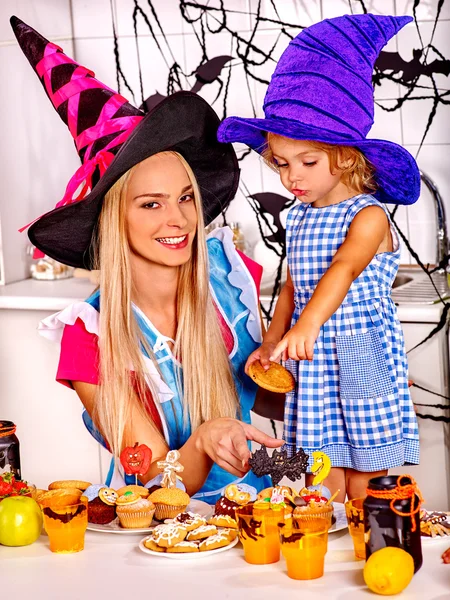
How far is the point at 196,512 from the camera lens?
132cm

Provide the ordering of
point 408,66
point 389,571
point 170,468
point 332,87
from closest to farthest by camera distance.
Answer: point 389,571
point 170,468
point 332,87
point 408,66

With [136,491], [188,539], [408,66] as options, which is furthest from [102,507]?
[408,66]

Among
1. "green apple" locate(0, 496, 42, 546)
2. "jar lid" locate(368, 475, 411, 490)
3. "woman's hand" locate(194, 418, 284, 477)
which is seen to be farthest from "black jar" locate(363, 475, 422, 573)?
"green apple" locate(0, 496, 42, 546)

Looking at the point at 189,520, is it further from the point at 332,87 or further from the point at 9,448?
the point at 332,87

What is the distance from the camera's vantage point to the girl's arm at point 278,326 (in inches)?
65.7

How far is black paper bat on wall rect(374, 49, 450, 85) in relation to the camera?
267cm

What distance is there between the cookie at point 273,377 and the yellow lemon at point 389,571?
596 millimetres

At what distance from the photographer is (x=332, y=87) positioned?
156 centimetres

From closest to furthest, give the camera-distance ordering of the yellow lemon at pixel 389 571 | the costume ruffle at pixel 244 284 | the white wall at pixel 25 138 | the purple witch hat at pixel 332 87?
the yellow lemon at pixel 389 571, the purple witch hat at pixel 332 87, the costume ruffle at pixel 244 284, the white wall at pixel 25 138

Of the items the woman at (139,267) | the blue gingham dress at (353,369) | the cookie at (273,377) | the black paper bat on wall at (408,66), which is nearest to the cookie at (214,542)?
the woman at (139,267)

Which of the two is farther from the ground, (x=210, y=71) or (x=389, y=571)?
(x=210, y=71)

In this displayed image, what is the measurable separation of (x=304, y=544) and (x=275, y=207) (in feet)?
6.46

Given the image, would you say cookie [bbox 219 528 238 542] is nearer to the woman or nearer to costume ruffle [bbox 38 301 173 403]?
the woman

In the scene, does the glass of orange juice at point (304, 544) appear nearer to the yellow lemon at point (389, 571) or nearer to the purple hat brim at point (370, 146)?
the yellow lemon at point (389, 571)
